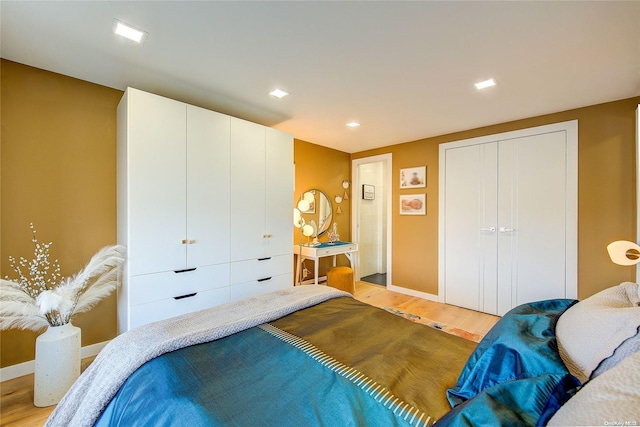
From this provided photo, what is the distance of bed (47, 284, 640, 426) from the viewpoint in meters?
0.67

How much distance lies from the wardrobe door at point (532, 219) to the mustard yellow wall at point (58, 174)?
4256mm

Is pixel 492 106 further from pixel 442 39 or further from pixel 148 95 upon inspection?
pixel 148 95

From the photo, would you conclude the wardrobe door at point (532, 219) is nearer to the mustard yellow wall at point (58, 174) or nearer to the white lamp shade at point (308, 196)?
the white lamp shade at point (308, 196)

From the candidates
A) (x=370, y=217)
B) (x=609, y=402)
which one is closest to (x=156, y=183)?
(x=609, y=402)

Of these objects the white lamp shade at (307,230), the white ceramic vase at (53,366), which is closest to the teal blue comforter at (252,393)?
the white ceramic vase at (53,366)

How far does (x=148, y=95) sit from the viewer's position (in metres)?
2.10

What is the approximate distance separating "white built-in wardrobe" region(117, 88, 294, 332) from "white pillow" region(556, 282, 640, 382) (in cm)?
241

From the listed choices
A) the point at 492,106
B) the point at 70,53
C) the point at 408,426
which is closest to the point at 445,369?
the point at 408,426

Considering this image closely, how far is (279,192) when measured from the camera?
298 cm

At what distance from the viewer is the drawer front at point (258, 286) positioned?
260 cm

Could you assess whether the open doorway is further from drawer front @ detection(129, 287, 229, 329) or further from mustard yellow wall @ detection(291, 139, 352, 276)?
drawer front @ detection(129, 287, 229, 329)

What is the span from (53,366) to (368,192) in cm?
454

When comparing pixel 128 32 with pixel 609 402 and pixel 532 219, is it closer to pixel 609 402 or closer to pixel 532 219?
pixel 609 402

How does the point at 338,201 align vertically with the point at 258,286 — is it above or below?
above
